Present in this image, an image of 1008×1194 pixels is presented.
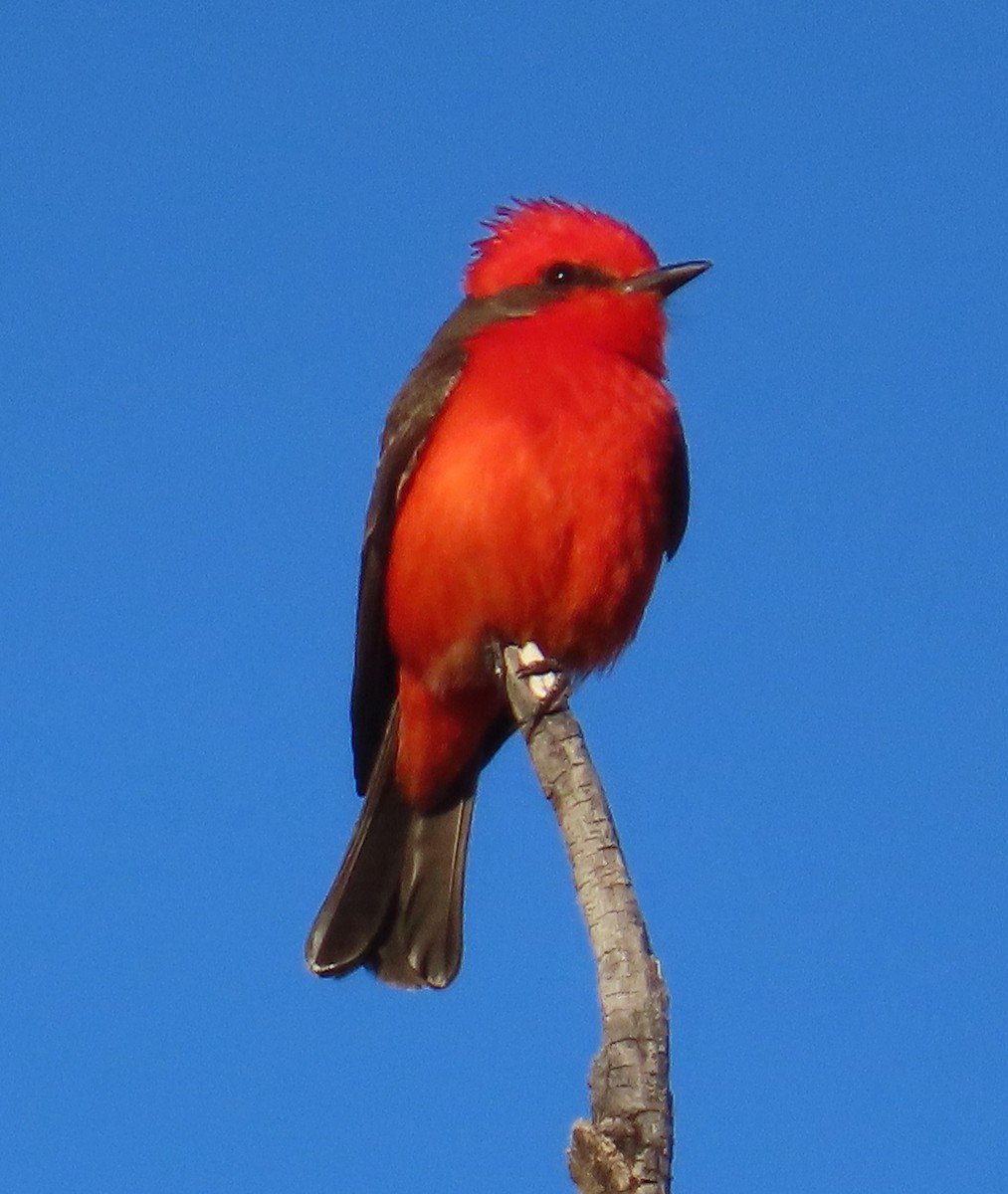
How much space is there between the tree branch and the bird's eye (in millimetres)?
2711

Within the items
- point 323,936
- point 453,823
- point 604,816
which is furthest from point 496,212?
point 604,816

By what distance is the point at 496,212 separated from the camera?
8.21m

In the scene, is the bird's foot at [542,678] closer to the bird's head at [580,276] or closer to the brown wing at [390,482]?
the brown wing at [390,482]

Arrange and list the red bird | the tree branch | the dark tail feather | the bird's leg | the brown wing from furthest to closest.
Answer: the dark tail feather, the brown wing, the red bird, the bird's leg, the tree branch

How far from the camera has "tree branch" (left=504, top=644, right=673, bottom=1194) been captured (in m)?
4.12

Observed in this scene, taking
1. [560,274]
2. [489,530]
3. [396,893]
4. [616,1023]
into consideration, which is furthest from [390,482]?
[616,1023]

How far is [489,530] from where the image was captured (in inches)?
272

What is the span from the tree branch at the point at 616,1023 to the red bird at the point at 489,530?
4.88 feet

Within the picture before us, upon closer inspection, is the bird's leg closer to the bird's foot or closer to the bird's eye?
the bird's foot

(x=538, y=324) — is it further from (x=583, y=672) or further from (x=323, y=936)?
(x=323, y=936)

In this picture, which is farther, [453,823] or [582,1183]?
[453,823]

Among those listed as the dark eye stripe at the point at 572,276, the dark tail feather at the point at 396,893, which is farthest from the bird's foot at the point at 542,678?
the dark eye stripe at the point at 572,276

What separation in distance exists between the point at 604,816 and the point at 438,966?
2.55 m

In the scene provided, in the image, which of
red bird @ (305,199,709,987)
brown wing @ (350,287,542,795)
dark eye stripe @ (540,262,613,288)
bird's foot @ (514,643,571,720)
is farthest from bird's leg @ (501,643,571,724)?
dark eye stripe @ (540,262,613,288)
